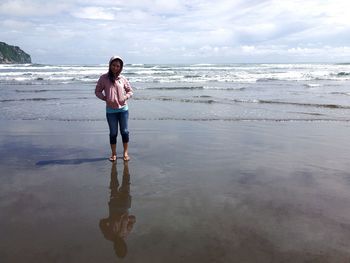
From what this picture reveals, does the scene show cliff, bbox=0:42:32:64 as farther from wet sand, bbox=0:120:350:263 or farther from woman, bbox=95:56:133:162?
wet sand, bbox=0:120:350:263

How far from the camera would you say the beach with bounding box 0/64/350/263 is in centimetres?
342

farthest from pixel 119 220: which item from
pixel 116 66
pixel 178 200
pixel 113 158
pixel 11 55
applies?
pixel 11 55

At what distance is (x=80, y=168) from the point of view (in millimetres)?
6020

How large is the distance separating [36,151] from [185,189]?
355cm

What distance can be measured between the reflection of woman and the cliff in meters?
115

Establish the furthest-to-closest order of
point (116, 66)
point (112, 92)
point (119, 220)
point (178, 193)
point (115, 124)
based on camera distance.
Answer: point (115, 124), point (112, 92), point (116, 66), point (178, 193), point (119, 220)

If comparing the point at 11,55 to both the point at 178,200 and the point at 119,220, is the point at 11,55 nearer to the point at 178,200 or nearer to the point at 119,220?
the point at 178,200

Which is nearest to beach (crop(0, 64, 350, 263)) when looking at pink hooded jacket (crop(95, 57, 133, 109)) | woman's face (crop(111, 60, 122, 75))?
pink hooded jacket (crop(95, 57, 133, 109))

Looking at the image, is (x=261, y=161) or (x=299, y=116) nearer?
(x=261, y=161)

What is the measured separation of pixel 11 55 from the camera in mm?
119000

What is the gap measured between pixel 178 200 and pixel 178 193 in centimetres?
25

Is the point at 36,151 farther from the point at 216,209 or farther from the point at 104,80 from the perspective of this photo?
the point at 216,209

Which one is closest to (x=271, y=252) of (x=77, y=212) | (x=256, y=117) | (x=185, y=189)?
(x=185, y=189)

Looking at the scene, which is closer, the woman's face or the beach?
the beach
